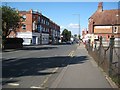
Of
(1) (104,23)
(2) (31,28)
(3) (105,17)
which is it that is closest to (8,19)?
(1) (104,23)

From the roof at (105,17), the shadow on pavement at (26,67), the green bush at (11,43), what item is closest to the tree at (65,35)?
the roof at (105,17)

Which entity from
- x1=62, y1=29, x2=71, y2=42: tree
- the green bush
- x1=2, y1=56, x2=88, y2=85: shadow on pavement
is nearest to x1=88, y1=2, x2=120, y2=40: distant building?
the green bush

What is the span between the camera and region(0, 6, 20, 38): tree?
145ft

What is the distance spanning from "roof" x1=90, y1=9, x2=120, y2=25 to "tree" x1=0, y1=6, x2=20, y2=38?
111 feet

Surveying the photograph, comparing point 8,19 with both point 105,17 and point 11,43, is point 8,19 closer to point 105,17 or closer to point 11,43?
point 11,43

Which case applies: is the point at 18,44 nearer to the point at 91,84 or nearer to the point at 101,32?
the point at 101,32

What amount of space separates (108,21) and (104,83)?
6638cm

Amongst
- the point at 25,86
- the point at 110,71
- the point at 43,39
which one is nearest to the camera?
the point at 25,86

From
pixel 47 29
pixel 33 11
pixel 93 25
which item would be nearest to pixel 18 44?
pixel 93 25

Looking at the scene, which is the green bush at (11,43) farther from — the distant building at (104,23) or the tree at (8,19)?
the distant building at (104,23)

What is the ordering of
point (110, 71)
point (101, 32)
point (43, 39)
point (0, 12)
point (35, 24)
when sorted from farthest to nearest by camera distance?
point (43, 39) → point (35, 24) → point (101, 32) → point (0, 12) → point (110, 71)

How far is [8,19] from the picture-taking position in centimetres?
4416

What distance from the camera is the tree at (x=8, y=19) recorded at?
44.2 m

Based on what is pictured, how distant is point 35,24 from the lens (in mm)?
83938
